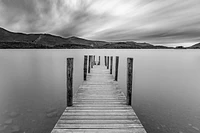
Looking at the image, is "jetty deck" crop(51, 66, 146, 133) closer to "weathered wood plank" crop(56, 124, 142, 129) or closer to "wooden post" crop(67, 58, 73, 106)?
"weathered wood plank" crop(56, 124, 142, 129)

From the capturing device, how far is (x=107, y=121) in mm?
4902

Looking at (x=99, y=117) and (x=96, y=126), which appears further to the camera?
(x=99, y=117)

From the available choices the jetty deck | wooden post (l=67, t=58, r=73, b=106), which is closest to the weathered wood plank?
the jetty deck

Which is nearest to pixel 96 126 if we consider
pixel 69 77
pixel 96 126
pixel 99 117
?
pixel 96 126

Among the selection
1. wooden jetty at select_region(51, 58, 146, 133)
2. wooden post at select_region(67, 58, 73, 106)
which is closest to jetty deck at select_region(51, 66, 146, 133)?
wooden jetty at select_region(51, 58, 146, 133)

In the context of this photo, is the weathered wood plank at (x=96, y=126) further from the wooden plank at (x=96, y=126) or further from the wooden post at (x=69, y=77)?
the wooden post at (x=69, y=77)

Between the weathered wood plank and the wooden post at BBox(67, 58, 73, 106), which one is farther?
the wooden post at BBox(67, 58, 73, 106)

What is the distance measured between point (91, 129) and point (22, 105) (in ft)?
27.0

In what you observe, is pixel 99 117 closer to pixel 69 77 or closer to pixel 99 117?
pixel 99 117

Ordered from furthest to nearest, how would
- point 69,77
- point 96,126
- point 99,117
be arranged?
1. point 69,77
2. point 99,117
3. point 96,126

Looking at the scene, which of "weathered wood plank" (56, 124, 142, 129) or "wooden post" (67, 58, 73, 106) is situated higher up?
"wooden post" (67, 58, 73, 106)

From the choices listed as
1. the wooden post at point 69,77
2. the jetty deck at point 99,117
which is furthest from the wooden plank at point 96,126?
the wooden post at point 69,77

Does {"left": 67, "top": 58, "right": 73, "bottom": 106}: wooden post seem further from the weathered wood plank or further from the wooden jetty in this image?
the weathered wood plank

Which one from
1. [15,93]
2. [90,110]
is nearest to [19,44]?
[15,93]
